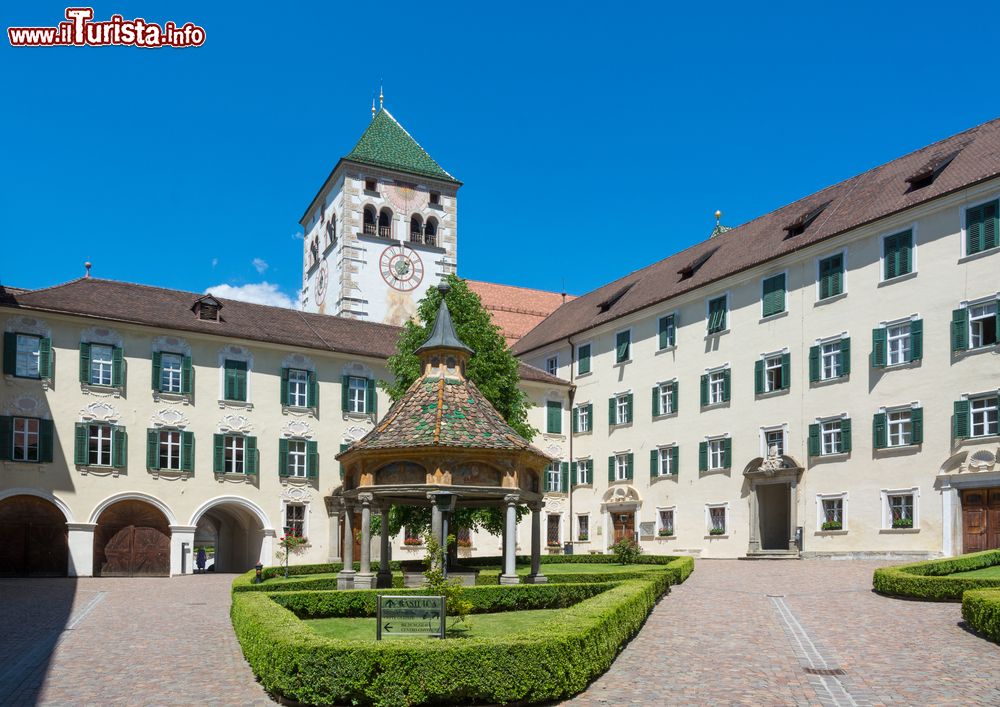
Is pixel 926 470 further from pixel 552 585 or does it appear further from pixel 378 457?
pixel 378 457

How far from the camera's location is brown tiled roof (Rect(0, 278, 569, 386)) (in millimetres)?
40062

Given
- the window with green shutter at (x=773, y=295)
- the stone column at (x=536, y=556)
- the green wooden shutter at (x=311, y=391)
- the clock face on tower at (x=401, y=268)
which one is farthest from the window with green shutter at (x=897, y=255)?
the clock face on tower at (x=401, y=268)

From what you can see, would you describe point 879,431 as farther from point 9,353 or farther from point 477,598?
point 9,353

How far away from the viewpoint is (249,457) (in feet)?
140

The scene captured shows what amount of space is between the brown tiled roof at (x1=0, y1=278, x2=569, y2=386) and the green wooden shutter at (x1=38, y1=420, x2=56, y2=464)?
4312 millimetres

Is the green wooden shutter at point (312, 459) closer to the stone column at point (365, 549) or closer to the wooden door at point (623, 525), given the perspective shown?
the wooden door at point (623, 525)

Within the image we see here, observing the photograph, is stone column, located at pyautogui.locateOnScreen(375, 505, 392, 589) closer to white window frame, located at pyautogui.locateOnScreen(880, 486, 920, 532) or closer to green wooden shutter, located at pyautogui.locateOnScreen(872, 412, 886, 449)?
white window frame, located at pyautogui.locateOnScreen(880, 486, 920, 532)

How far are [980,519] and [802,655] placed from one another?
63.5ft

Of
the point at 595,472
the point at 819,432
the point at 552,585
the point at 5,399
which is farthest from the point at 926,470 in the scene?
the point at 5,399

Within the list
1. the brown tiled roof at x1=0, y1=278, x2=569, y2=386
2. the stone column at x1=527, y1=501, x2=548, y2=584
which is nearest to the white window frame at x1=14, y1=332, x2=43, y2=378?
the brown tiled roof at x1=0, y1=278, x2=569, y2=386

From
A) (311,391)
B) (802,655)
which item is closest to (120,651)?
(802,655)

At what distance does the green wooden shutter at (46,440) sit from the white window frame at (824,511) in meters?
28.4

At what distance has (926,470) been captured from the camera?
33.7 m

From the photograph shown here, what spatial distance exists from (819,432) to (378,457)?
68.0ft
